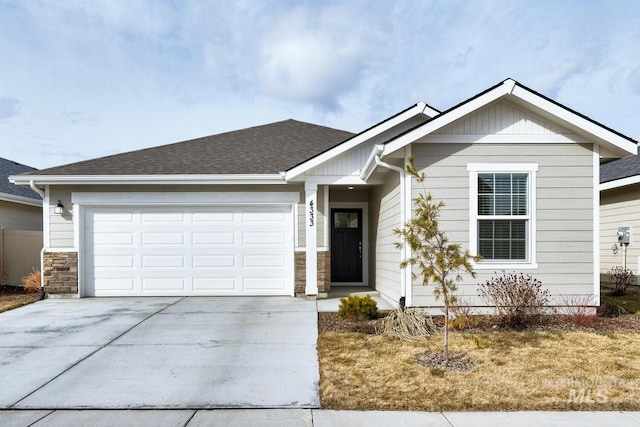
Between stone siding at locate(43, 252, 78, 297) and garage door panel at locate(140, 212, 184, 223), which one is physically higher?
garage door panel at locate(140, 212, 184, 223)

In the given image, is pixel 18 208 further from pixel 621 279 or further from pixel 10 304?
pixel 621 279

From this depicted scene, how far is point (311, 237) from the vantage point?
10.0 m

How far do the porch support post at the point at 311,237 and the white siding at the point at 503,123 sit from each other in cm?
343

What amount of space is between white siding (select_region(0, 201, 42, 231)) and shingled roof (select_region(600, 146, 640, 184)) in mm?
17967

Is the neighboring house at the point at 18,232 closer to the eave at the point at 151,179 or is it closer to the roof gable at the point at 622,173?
the eave at the point at 151,179

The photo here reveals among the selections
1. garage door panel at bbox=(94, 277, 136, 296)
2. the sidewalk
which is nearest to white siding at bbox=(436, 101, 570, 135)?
the sidewalk

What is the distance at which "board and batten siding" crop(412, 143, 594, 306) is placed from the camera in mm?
7648

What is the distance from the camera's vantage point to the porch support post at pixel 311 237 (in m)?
9.91

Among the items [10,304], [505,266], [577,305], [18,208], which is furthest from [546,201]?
[18,208]

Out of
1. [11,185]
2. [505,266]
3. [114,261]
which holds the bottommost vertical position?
[114,261]

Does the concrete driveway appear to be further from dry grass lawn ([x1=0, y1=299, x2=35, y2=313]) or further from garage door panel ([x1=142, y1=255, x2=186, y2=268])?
garage door panel ([x1=142, y1=255, x2=186, y2=268])

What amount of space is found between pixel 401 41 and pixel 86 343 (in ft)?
35.8

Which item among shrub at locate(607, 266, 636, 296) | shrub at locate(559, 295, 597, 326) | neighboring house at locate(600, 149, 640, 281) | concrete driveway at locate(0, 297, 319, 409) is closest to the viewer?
concrete driveway at locate(0, 297, 319, 409)

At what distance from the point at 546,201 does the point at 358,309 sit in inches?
152
